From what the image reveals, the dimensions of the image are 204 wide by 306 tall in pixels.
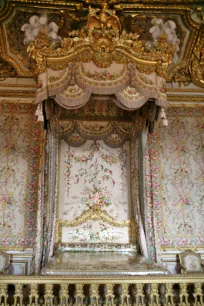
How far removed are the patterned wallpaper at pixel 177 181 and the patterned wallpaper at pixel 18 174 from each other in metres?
1.60

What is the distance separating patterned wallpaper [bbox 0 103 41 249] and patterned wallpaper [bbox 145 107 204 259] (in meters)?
1.60

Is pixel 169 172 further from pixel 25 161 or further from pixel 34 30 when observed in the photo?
pixel 34 30

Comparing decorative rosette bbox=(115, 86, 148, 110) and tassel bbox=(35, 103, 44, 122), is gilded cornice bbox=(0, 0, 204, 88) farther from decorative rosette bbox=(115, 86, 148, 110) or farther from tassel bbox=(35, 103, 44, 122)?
tassel bbox=(35, 103, 44, 122)

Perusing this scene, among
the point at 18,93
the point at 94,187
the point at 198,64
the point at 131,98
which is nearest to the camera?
the point at 131,98

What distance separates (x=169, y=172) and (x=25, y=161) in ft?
6.91

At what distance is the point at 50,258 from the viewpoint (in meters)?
4.18

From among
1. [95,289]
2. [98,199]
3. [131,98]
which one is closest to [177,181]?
[98,199]

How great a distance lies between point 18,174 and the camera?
4.91 m

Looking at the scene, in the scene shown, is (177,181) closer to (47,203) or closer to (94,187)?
(94,187)

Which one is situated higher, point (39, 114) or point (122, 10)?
point (122, 10)

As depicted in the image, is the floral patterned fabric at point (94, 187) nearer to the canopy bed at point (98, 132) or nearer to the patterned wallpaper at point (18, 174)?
the canopy bed at point (98, 132)

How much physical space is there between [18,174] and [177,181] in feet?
7.55

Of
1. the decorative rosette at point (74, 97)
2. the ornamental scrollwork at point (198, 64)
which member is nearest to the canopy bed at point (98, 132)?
the decorative rosette at point (74, 97)

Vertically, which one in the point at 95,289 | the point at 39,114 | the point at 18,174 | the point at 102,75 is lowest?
the point at 95,289
